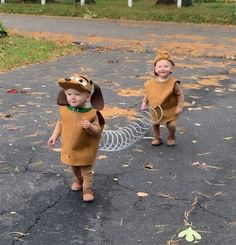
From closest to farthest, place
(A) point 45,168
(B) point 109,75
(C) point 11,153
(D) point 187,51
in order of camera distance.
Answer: (A) point 45,168 < (C) point 11,153 < (B) point 109,75 < (D) point 187,51

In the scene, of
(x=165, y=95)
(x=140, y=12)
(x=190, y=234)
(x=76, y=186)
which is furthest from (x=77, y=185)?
(x=140, y=12)

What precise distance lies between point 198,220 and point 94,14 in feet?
62.9

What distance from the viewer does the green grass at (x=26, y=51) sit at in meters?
11.4

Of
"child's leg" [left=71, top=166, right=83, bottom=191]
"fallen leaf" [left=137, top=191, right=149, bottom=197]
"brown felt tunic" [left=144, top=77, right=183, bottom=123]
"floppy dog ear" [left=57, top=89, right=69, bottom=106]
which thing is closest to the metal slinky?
"brown felt tunic" [left=144, top=77, right=183, bottom=123]

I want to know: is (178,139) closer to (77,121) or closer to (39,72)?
(77,121)

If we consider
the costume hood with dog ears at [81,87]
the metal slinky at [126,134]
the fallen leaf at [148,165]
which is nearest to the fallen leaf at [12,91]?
the metal slinky at [126,134]

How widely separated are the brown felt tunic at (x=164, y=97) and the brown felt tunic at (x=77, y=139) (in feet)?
5.04

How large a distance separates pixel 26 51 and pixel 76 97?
8.57 m

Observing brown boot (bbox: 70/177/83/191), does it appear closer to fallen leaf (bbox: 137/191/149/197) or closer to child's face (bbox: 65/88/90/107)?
fallen leaf (bbox: 137/191/149/197)

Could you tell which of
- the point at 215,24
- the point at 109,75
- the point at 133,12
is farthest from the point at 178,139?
the point at 133,12

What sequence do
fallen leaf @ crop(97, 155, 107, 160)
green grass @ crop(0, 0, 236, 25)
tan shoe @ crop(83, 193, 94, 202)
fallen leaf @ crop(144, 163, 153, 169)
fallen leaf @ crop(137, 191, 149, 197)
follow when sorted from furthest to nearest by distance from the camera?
1. green grass @ crop(0, 0, 236, 25)
2. fallen leaf @ crop(97, 155, 107, 160)
3. fallen leaf @ crop(144, 163, 153, 169)
4. fallen leaf @ crop(137, 191, 149, 197)
5. tan shoe @ crop(83, 193, 94, 202)

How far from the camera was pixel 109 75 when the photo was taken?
10141 mm

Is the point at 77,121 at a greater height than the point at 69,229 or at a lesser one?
greater

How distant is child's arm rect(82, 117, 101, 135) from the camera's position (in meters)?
4.23
